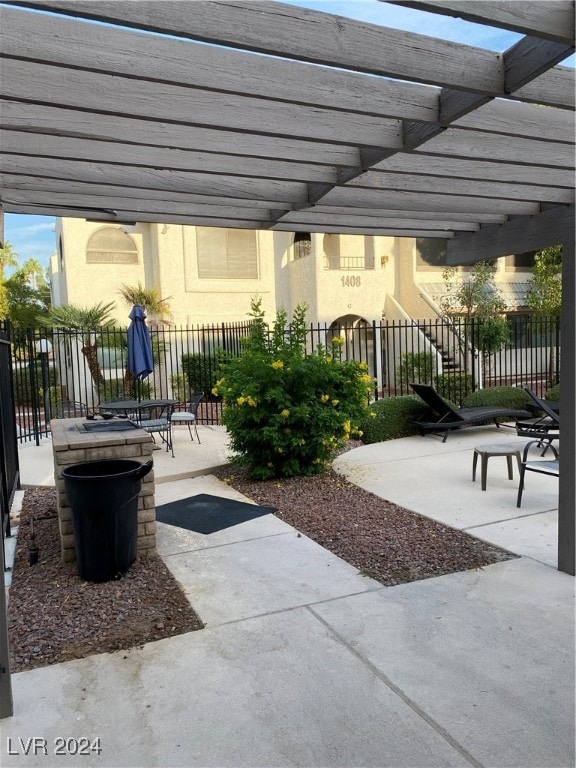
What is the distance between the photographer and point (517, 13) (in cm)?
215

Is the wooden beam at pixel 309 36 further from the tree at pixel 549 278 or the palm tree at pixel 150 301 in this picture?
the palm tree at pixel 150 301

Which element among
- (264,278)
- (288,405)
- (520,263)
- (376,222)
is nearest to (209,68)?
(376,222)

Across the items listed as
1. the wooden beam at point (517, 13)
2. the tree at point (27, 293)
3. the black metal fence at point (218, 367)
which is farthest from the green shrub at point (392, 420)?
the tree at point (27, 293)

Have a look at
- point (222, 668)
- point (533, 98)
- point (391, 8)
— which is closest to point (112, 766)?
Answer: point (222, 668)

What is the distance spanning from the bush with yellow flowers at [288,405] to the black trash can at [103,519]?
2810mm

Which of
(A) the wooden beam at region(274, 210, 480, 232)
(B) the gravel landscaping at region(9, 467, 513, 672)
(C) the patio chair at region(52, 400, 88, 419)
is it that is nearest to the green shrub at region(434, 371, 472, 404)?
(B) the gravel landscaping at region(9, 467, 513, 672)

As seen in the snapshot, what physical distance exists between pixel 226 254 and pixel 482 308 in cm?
929

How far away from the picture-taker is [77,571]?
4.28 m

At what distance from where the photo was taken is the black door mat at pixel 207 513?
18.0ft

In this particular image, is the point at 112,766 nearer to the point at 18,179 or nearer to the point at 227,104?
the point at 227,104

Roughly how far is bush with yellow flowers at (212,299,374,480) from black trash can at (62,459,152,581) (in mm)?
2810

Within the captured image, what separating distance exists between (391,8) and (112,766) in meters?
3.39

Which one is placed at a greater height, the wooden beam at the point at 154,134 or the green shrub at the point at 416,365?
the wooden beam at the point at 154,134

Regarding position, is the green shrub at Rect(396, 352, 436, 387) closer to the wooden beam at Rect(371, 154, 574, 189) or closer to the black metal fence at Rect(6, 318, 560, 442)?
the black metal fence at Rect(6, 318, 560, 442)
